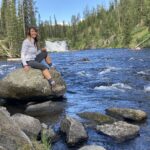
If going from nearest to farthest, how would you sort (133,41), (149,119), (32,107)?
(149,119)
(32,107)
(133,41)

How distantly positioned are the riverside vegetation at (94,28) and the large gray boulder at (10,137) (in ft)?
245

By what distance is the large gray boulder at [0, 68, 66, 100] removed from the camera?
18359mm

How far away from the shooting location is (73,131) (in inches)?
530

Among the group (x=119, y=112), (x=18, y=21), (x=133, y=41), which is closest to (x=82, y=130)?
(x=119, y=112)

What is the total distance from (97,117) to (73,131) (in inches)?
102

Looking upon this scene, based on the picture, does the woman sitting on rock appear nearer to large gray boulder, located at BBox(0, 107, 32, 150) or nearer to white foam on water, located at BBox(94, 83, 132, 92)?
white foam on water, located at BBox(94, 83, 132, 92)

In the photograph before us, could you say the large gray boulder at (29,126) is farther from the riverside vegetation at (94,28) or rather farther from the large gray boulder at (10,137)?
the riverside vegetation at (94,28)

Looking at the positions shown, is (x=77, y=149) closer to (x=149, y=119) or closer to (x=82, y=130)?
(x=82, y=130)

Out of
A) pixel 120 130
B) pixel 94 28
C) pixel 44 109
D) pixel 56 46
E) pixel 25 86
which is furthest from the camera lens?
pixel 94 28

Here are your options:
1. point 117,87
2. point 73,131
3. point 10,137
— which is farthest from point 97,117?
point 117,87

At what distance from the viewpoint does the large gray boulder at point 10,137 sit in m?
9.31

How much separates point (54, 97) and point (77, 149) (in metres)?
7.20

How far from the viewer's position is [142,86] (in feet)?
79.2

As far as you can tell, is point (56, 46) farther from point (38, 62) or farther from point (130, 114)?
point (130, 114)
